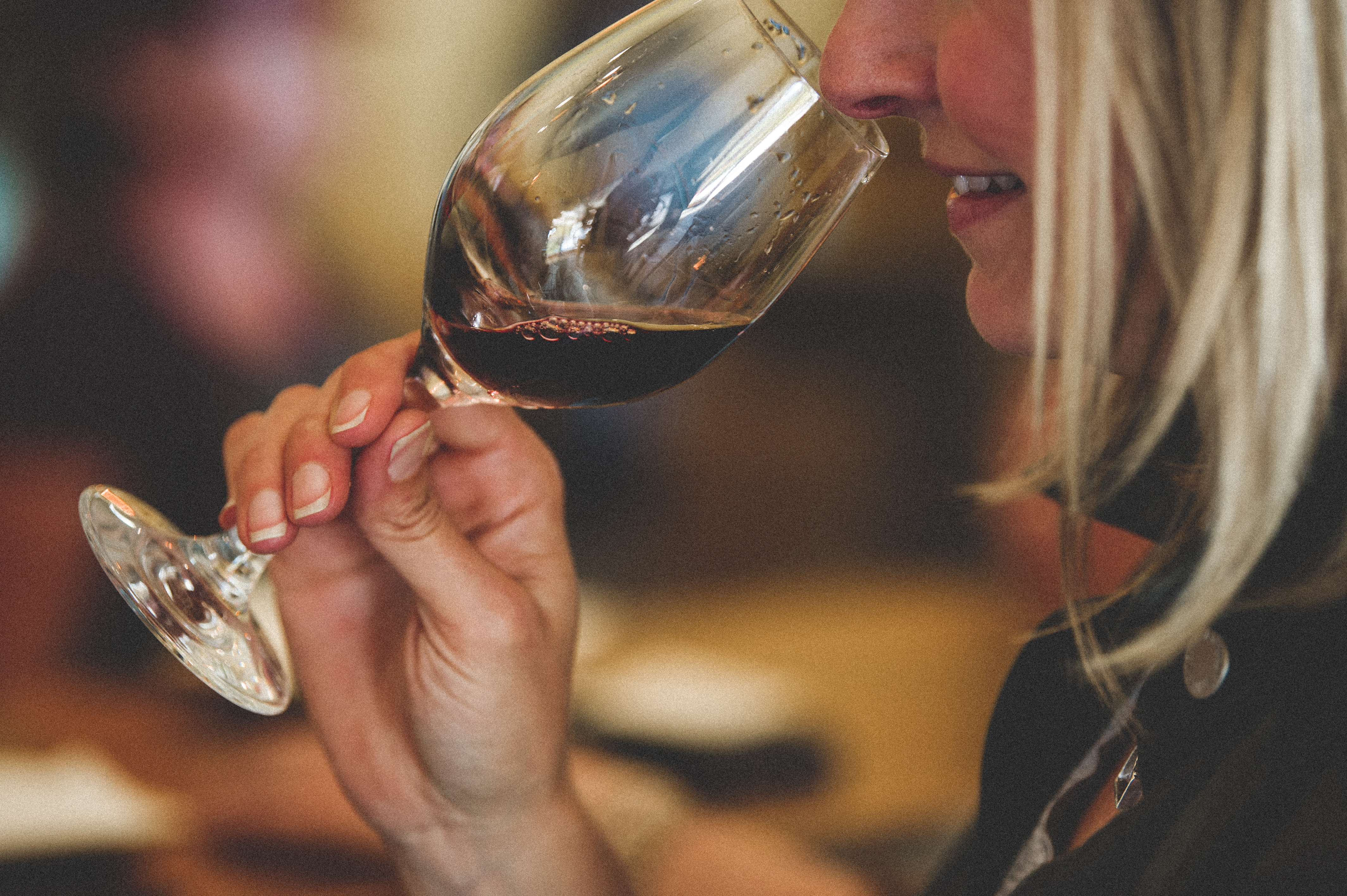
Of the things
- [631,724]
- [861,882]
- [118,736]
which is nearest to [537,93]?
[861,882]

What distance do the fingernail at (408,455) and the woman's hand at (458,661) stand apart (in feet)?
0.12

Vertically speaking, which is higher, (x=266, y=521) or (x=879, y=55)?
(x=879, y=55)

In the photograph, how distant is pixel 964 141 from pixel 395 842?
592 millimetres

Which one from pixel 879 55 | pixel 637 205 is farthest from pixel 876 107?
pixel 637 205

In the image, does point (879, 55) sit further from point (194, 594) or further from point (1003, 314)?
point (194, 594)

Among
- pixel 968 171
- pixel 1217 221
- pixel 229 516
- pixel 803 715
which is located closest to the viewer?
pixel 1217 221

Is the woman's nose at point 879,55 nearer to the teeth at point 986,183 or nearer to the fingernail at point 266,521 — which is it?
the teeth at point 986,183

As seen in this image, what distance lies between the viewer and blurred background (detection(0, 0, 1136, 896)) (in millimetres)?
1155

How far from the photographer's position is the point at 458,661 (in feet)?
2.17

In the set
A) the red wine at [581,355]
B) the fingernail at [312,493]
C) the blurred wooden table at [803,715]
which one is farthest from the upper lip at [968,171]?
the blurred wooden table at [803,715]

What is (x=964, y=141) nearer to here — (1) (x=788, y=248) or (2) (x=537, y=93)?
(1) (x=788, y=248)

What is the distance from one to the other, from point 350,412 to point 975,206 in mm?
341

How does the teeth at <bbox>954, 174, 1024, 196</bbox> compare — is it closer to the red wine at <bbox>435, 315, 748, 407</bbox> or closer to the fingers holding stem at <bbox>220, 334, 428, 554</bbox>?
the red wine at <bbox>435, 315, 748, 407</bbox>

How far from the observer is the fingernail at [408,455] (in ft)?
1.87
